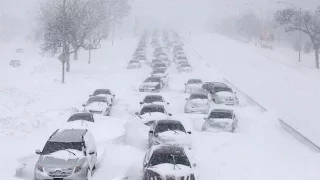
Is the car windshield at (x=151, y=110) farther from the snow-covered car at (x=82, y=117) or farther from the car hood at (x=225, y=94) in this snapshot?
the car hood at (x=225, y=94)

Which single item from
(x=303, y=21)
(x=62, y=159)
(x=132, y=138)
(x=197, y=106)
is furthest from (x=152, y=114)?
(x=303, y=21)

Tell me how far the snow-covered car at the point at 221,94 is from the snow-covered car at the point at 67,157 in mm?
15603

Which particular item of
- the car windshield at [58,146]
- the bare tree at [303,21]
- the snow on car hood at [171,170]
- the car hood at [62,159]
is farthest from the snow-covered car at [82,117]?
the bare tree at [303,21]

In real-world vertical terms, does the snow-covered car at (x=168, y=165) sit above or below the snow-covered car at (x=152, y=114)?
above

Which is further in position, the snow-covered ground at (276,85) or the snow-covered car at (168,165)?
the snow-covered ground at (276,85)

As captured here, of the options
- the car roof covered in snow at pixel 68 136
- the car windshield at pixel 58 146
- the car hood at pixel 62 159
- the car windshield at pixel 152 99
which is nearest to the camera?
the car hood at pixel 62 159

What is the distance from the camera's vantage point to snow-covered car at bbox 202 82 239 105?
28.8 m

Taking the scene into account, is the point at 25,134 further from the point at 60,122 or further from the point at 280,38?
the point at 280,38

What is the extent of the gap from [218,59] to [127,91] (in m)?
29.0

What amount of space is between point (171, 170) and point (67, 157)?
133 inches

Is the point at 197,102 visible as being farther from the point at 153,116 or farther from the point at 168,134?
the point at 168,134

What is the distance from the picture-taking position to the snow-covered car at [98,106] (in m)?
24.1

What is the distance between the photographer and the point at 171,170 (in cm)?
1204

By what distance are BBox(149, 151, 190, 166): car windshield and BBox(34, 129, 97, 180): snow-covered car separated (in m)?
2.21
